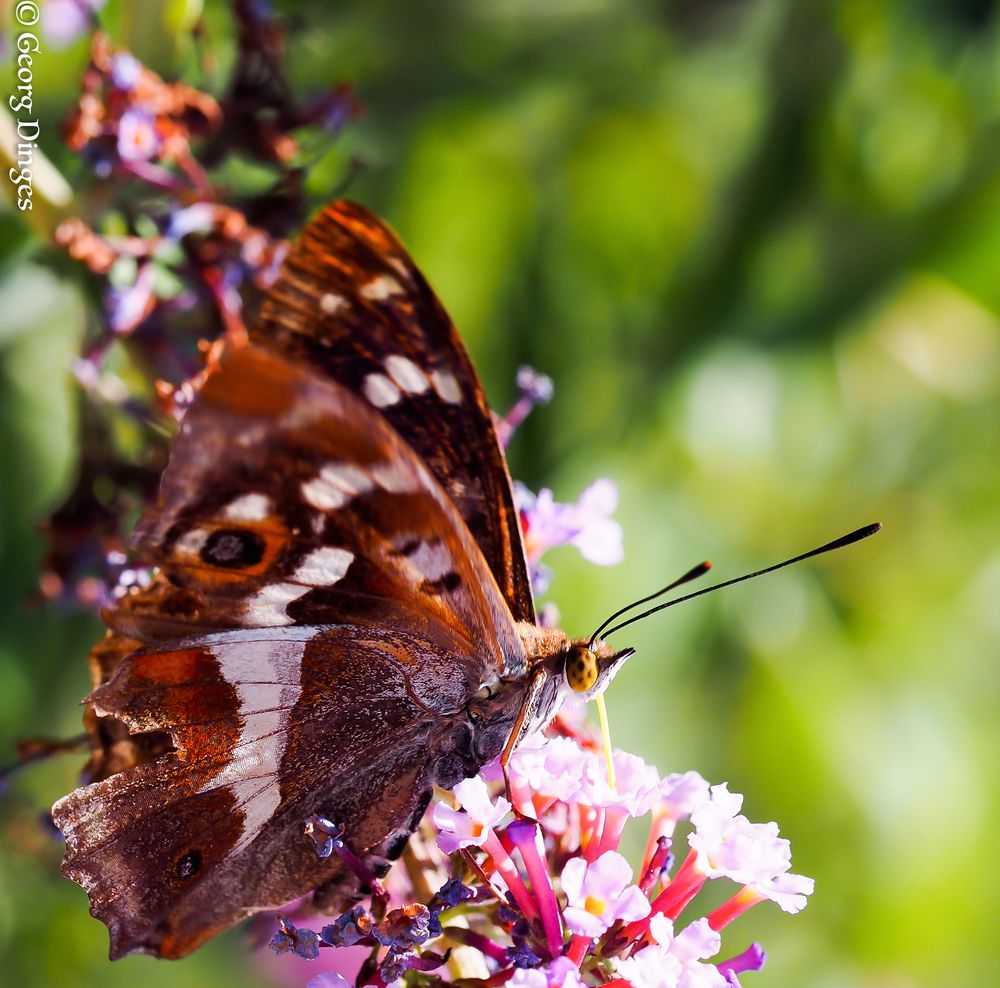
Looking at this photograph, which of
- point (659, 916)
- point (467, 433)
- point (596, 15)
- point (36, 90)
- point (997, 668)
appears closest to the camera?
point (659, 916)

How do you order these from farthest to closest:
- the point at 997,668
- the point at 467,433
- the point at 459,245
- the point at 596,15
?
the point at 997,668
the point at 459,245
the point at 596,15
the point at 467,433

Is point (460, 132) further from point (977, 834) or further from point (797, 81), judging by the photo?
point (977, 834)

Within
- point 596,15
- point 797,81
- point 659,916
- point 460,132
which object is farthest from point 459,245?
point 659,916

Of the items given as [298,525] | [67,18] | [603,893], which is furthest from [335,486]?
[67,18]

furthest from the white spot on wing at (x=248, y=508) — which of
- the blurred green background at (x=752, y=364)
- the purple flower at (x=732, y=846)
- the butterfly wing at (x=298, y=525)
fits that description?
the blurred green background at (x=752, y=364)

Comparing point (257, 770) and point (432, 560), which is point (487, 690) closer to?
point (432, 560)

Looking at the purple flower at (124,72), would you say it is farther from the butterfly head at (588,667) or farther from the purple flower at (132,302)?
the butterfly head at (588,667)

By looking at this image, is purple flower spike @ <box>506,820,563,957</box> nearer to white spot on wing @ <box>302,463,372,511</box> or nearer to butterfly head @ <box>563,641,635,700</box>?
butterfly head @ <box>563,641,635,700</box>
